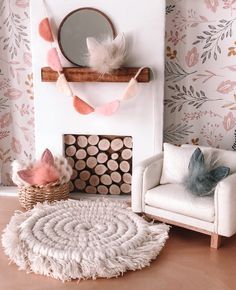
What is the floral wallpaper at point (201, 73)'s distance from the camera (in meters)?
3.59

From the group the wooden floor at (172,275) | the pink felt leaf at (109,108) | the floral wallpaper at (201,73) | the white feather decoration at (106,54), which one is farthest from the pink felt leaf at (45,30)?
the wooden floor at (172,275)

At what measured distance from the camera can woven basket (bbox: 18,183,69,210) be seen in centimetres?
353

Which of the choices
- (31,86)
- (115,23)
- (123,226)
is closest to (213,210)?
(123,226)

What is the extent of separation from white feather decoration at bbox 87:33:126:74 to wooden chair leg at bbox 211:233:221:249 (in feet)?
4.63

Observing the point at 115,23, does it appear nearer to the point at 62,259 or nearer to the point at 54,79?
the point at 54,79

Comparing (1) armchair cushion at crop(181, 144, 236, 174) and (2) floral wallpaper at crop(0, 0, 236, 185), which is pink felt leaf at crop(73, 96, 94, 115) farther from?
(1) armchair cushion at crop(181, 144, 236, 174)


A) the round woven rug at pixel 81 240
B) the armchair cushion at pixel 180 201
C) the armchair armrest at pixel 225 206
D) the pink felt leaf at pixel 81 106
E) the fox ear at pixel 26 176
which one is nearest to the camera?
the round woven rug at pixel 81 240

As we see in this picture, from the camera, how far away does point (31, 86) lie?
3.95 metres

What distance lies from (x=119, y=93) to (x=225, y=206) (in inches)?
50.8

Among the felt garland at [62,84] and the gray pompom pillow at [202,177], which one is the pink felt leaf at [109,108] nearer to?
the felt garland at [62,84]

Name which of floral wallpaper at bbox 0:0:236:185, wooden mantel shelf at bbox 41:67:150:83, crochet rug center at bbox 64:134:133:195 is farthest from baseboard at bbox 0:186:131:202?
wooden mantel shelf at bbox 41:67:150:83

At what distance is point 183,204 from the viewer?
303 cm

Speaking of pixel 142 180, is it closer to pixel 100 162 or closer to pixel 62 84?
pixel 100 162

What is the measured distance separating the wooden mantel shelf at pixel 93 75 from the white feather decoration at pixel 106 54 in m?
0.05
